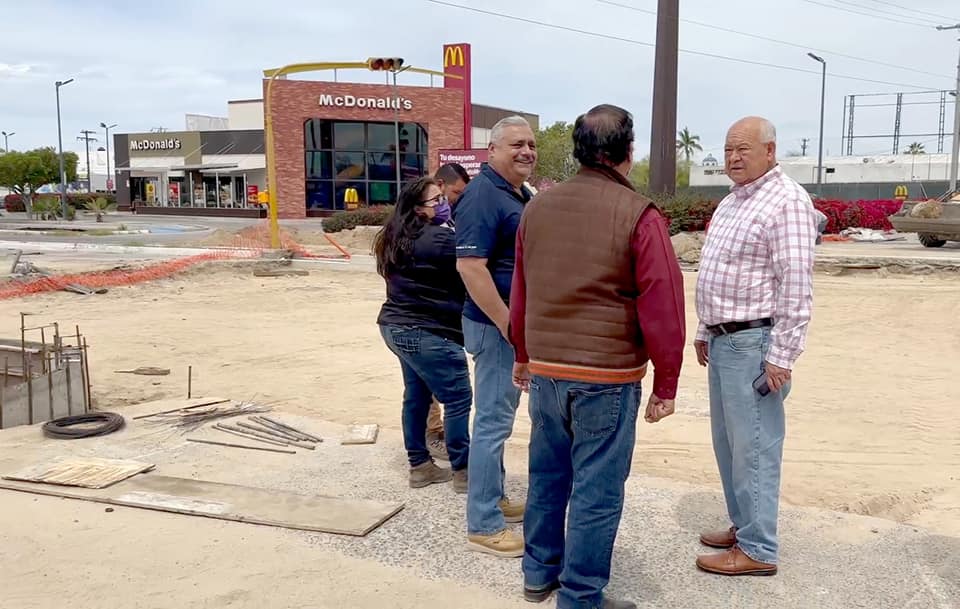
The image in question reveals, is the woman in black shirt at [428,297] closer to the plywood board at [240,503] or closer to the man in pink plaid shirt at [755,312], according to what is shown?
the plywood board at [240,503]

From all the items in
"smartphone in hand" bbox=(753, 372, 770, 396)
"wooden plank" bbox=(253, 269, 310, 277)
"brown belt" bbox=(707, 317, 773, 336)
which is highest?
"brown belt" bbox=(707, 317, 773, 336)

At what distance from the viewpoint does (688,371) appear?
8695mm

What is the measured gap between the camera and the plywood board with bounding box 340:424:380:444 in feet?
18.6

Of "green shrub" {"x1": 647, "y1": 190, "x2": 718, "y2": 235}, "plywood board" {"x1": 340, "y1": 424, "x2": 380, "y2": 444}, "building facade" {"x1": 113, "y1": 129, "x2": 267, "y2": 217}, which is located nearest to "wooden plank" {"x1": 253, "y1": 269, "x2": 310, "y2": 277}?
"green shrub" {"x1": 647, "y1": 190, "x2": 718, "y2": 235}

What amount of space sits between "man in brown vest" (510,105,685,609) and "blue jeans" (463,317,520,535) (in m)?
0.61

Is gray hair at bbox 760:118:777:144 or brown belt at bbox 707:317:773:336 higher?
gray hair at bbox 760:118:777:144

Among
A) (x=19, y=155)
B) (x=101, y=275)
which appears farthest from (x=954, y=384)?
(x=19, y=155)

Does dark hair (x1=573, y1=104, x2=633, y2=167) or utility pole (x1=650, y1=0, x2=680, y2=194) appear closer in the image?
dark hair (x1=573, y1=104, x2=633, y2=167)

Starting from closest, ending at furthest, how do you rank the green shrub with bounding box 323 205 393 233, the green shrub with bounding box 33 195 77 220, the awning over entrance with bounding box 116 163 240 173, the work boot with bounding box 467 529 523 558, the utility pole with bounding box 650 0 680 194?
the work boot with bounding box 467 529 523 558, the utility pole with bounding box 650 0 680 194, the green shrub with bounding box 323 205 393 233, the green shrub with bounding box 33 195 77 220, the awning over entrance with bounding box 116 163 240 173

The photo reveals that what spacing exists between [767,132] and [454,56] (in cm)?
3769

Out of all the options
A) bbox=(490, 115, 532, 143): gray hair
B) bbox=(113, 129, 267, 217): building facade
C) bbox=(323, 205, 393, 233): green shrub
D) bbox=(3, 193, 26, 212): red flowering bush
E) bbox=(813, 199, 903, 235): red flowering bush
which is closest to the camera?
bbox=(490, 115, 532, 143): gray hair

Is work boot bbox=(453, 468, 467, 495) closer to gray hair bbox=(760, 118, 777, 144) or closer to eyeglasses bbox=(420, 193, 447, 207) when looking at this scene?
eyeglasses bbox=(420, 193, 447, 207)

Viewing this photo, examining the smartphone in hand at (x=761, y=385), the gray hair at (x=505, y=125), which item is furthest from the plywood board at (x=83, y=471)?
the smartphone in hand at (x=761, y=385)

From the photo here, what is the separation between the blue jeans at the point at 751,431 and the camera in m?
3.48
